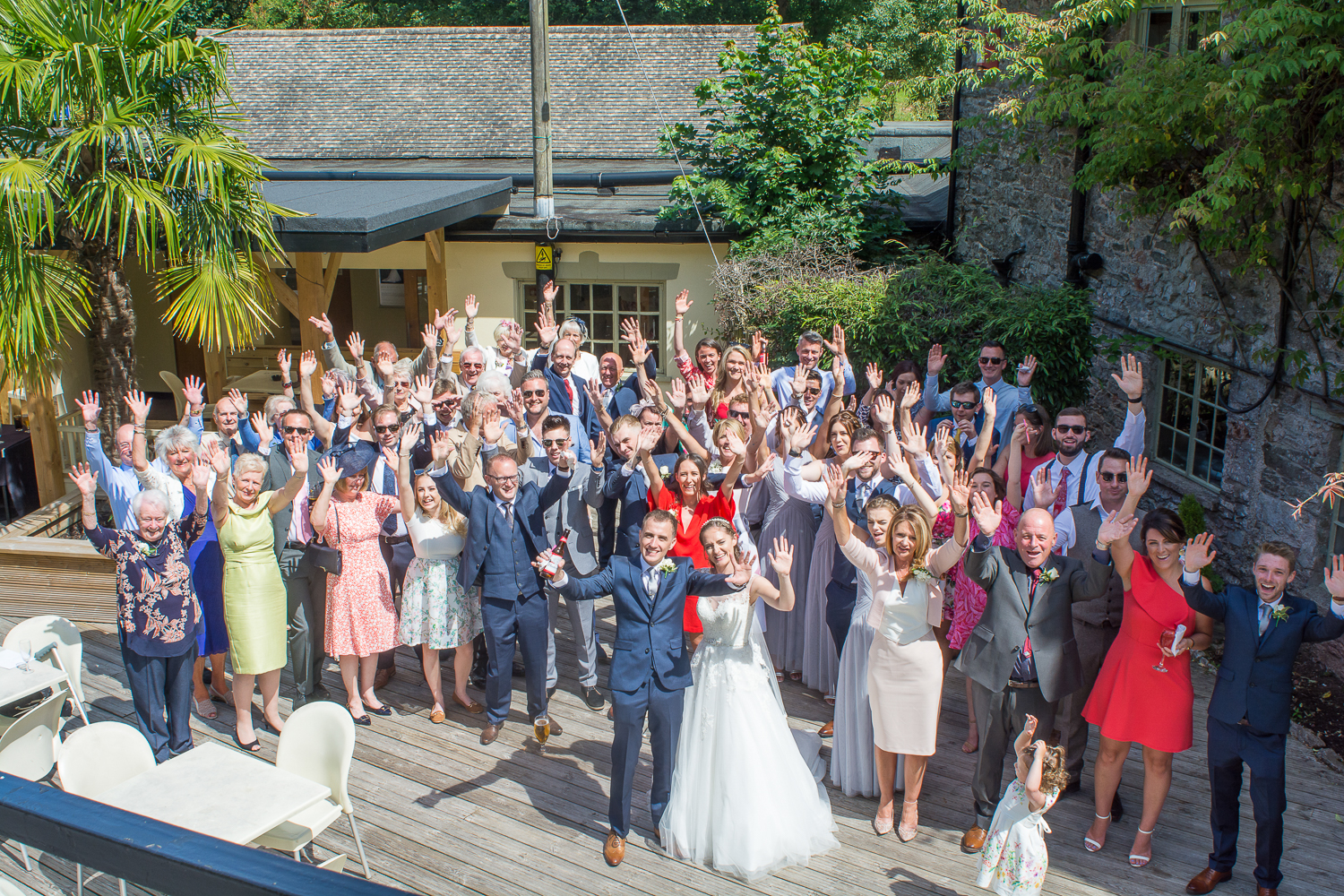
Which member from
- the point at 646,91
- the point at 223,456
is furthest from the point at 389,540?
the point at 646,91

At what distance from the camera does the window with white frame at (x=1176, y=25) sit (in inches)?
295

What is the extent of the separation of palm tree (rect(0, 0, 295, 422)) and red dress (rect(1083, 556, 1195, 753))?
6.23 meters

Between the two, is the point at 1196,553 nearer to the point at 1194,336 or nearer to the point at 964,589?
the point at 964,589

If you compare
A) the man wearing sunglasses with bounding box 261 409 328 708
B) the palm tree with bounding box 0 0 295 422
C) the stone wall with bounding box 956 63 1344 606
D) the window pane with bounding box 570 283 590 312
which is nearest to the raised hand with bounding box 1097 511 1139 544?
the stone wall with bounding box 956 63 1344 606

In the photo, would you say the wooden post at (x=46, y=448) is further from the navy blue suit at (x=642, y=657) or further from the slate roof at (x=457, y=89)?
the navy blue suit at (x=642, y=657)

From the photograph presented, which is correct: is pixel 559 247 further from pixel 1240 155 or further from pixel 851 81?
pixel 1240 155

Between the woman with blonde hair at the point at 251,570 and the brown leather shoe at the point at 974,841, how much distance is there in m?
3.78

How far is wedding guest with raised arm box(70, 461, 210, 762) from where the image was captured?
16.9 feet

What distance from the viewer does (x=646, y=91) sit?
16.5m

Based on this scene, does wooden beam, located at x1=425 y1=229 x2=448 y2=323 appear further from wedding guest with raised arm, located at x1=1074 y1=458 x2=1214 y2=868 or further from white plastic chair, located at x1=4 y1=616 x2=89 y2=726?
wedding guest with raised arm, located at x1=1074 y1=458 x2=1214 y2=868

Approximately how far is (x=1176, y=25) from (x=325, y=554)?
7.59 metres

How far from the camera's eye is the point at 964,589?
5.29m

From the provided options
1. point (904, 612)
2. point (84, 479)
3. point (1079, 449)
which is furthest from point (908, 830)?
point (84, 479)

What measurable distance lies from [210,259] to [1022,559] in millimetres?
6208
